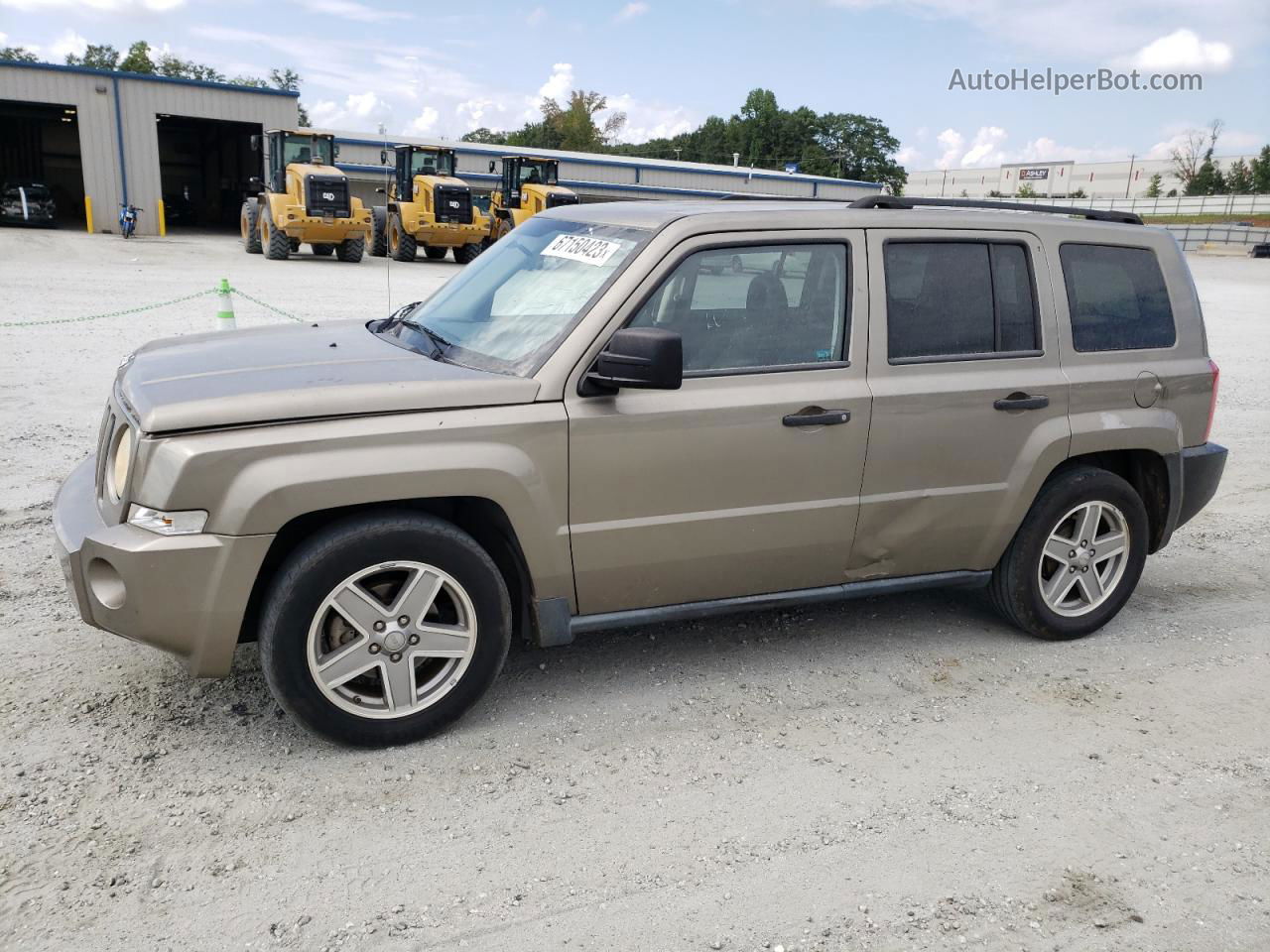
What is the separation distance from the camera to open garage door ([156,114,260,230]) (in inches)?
1705

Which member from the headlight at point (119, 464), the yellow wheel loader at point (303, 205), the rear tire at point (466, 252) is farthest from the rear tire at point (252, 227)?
the headlight at point (119, 464)

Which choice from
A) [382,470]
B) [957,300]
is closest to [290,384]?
[382,470]

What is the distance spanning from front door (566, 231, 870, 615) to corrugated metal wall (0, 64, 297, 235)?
3416 cm

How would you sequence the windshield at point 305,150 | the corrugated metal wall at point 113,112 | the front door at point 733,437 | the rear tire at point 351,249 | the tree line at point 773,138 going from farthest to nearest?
the tree line at point 773,138 < the corrugated metal wall at point 113,112 < the windshield at point 305,150 < the rear tire at point 351,249 < the front door at point 733,437

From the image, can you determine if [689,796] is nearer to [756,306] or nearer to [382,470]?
[382,470]

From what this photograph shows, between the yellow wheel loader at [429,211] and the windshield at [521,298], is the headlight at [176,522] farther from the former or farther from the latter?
the yellow wheel loader at [429,211]

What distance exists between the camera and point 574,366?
11.8ft

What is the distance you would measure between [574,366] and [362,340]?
3.63ft

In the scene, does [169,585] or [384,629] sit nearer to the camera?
Result: [169,585]

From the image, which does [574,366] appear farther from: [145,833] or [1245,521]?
[1245,521]

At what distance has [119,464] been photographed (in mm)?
3387

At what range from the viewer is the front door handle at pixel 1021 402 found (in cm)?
428

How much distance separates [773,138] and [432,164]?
90629mm

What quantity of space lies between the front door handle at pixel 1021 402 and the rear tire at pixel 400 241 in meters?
24.9
